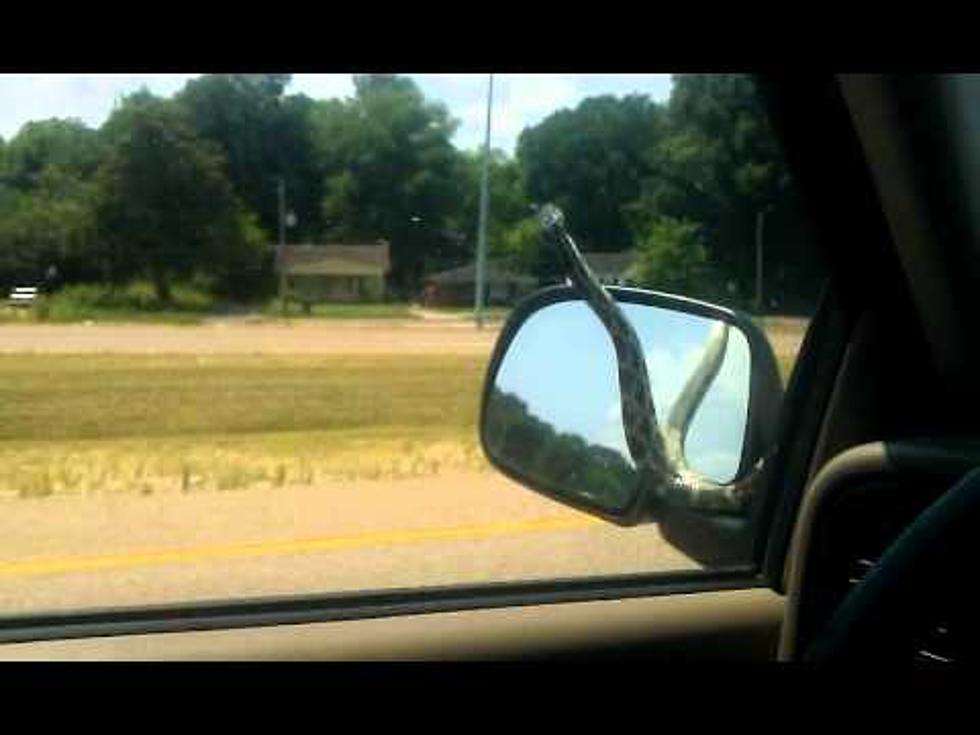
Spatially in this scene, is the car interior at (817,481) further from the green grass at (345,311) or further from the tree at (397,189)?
the tree at (397,189)

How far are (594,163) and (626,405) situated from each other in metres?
0.61

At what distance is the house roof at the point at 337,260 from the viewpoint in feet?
11.0

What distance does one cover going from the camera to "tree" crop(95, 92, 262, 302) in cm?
318

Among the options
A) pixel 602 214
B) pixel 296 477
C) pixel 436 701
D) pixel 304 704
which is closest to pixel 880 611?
pixel 436 701

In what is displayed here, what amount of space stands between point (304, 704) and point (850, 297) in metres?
1.70

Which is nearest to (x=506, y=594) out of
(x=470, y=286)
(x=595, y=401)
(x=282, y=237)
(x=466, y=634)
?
(x=466, y=634)

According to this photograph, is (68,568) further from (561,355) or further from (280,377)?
(561,355)

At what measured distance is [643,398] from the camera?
11.1 ft

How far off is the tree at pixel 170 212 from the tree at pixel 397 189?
0.24m

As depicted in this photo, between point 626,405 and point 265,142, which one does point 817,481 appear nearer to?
point 626,405

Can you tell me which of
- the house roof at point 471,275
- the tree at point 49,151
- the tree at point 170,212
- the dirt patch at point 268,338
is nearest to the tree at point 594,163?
the house roof at point 471,275

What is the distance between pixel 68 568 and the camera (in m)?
3.21

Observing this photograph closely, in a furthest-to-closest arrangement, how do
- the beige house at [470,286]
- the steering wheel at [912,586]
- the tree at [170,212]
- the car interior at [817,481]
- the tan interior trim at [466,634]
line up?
the beige house at [470,286] → the tree at [170,212] → the tan interior trim at [466,634] → the car interior at [817,481] → the steering wheel at [912,586]

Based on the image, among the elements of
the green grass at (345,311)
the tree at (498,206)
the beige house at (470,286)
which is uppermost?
the tree at (498,206)
